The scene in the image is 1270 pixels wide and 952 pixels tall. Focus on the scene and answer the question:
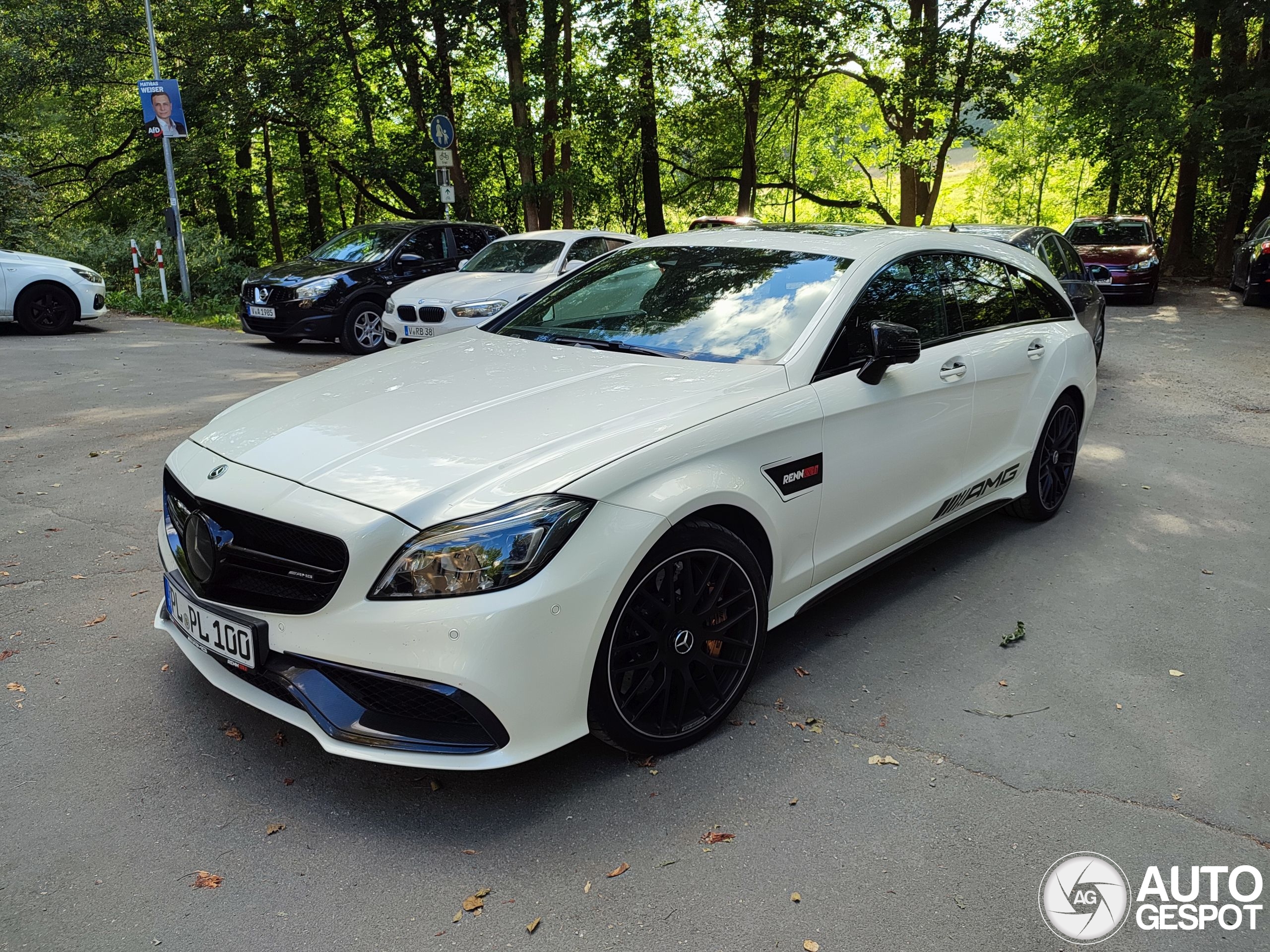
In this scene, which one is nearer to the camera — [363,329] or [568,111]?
[363,329]

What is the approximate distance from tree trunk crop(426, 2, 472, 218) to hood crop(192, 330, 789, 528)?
51.9 feet

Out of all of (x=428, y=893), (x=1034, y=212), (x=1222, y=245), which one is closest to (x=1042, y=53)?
(x=1222, y=245)

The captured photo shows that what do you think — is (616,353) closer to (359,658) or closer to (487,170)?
(359,658)

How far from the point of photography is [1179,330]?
13773 millimetres

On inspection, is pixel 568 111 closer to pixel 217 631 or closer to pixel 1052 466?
pixel 1052 466

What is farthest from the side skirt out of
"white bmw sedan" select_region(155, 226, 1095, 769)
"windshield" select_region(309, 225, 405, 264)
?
"windshield" select_region(309, 225, 405, 264)

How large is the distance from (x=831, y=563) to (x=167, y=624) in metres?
2.35

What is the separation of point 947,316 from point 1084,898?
8.50 ft

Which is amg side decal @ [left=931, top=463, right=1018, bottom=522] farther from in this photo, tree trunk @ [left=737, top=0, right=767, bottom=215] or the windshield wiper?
tree trunk @ [left=737, top=0, right=767, bottom=215]

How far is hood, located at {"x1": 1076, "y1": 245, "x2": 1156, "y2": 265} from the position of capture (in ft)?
56.5

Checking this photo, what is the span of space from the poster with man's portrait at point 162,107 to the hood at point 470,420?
46.2 ft

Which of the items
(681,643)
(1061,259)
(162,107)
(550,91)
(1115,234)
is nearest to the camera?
(681,643)

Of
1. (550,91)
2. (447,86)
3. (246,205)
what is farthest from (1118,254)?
(246,205)

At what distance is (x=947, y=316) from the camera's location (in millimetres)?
4258
